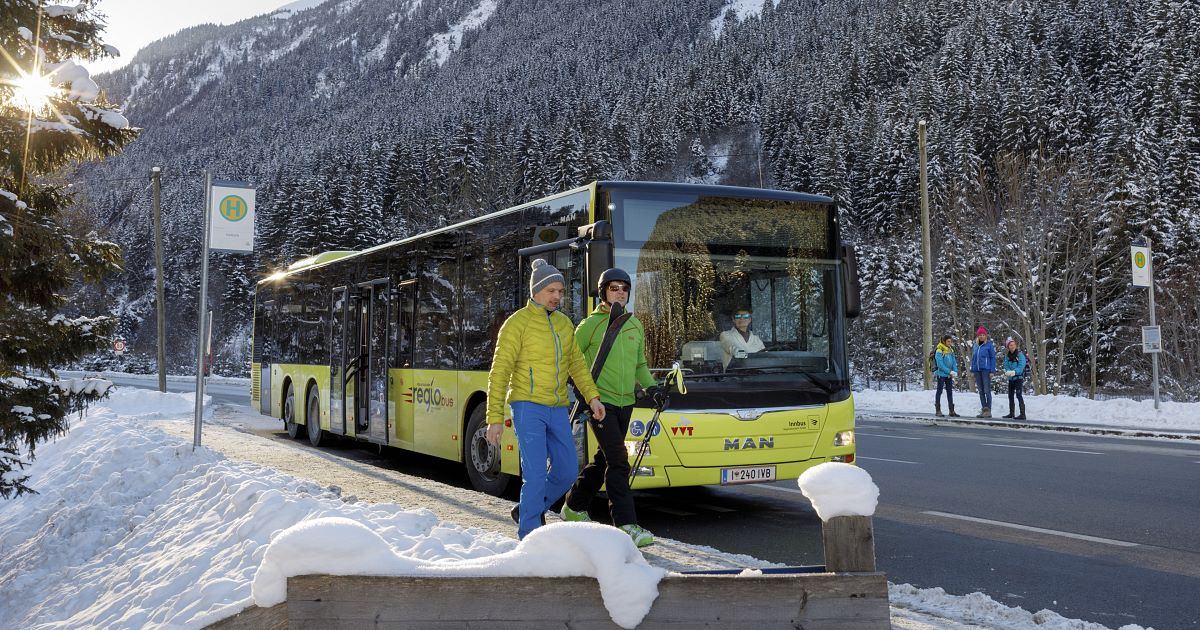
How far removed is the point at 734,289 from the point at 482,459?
3419mm

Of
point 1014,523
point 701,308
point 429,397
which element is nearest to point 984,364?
point 1014,523

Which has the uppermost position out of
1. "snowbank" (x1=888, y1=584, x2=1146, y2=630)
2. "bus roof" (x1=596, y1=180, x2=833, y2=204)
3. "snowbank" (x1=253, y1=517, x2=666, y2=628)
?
"bus roof" (x1=596, y1=180, x2=833, y2=204)

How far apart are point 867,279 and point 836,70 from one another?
203ft

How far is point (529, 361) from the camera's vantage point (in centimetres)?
609

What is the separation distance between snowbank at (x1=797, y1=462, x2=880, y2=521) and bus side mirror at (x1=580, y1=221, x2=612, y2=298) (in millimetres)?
4271

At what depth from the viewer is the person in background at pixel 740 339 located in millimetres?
8172

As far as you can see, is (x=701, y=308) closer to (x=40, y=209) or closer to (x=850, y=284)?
(x=850, y=284)

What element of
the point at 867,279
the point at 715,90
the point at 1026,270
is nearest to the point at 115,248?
the point at 1026,270

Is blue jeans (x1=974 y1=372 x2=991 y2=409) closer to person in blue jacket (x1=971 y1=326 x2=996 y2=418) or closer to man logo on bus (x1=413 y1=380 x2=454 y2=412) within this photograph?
person in blue jacket (x1=971 y1=326 x2=996 y2=418)

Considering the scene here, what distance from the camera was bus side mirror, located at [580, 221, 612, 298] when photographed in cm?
750

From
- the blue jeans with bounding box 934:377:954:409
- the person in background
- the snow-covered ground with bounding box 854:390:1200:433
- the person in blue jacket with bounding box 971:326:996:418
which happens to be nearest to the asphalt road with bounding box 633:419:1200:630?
the person in background

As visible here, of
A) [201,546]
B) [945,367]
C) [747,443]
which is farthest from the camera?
[945,367]

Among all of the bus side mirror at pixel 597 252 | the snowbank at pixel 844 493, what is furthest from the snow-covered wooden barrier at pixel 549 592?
the bus side mirror at pixel 597 252

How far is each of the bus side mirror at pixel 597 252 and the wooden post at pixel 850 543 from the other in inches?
170
